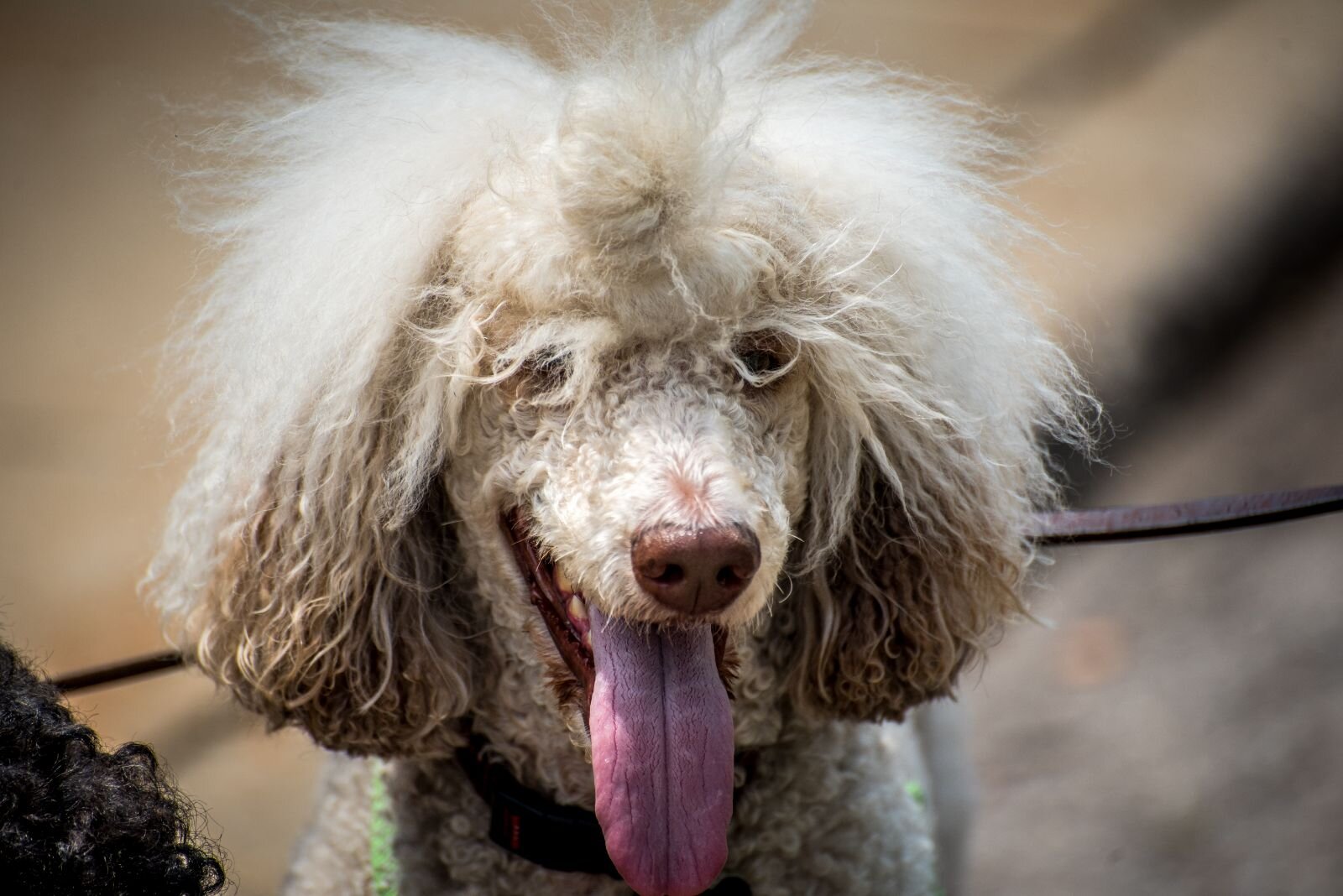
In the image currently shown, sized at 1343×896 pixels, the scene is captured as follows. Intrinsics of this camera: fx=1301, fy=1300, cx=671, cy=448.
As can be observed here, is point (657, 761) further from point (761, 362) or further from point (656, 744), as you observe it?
point (761, 362)

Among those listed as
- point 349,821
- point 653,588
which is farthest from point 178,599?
point 653,588

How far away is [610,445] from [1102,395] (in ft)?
10.6

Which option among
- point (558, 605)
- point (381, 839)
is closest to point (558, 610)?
point (558, 605)

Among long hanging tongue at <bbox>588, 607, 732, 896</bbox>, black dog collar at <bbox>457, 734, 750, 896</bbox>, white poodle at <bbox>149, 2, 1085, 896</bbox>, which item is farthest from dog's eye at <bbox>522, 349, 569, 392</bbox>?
black dog collar at <bbox>457, 734, 750, 896</bbox>

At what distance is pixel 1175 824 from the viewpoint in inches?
134

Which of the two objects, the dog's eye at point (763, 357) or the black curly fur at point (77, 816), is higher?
the dog's eye at point (763, 357)

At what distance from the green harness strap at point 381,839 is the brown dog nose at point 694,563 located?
68 cm

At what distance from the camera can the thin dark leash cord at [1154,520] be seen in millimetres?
1989

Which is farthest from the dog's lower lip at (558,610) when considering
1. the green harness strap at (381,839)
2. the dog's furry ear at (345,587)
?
the green harness strap at (381,839)

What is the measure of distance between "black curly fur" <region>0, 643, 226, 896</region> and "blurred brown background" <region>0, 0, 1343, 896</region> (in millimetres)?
1274

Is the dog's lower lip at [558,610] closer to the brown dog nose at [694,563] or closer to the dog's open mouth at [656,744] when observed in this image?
the dog's open mouth at [656,744]

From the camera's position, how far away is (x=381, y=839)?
6.15 feet

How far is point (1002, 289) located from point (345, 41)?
3.28ft

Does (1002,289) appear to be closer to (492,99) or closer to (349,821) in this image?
(492,99)
